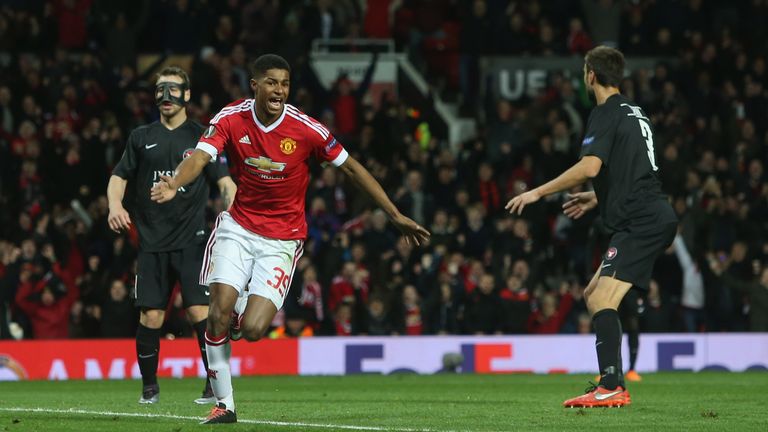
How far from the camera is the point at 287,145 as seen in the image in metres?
9.30

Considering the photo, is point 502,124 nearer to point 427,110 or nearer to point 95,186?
point 427,110

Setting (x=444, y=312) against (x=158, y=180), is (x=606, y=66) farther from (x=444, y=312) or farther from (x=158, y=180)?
(x=444, y=312)

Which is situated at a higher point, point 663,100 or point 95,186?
point 663,100

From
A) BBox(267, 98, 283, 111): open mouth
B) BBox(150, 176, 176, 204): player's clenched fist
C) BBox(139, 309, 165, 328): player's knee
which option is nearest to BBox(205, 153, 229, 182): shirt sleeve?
BBox(139, 309, 165, 328): player's knee

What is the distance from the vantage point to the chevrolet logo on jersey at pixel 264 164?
9289mm

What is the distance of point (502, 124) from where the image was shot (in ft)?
76.6

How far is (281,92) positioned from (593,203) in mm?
2467

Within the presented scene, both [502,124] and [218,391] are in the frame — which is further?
[502,124]

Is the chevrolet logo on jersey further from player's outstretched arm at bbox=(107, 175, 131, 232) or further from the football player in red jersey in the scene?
player's outstretched arm at bbox=(107, 175, 131, 232)

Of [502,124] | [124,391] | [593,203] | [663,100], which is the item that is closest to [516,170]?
[502,124]

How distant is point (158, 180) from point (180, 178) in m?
2.54

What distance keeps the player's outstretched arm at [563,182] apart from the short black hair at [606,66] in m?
0.60

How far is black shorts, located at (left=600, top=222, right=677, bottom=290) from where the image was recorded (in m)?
9.77

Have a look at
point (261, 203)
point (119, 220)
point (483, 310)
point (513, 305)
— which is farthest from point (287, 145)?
point (513, 305)
